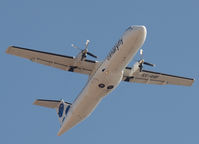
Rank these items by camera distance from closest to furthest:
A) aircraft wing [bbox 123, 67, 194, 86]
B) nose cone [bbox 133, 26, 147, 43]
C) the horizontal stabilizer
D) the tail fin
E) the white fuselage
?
nose cone [bbox 133, 26, 147, 43] < the white fuselage < aircraft wing [bbox 123, 67, 194, 86] < the horizontal stabilizer < the tail fin

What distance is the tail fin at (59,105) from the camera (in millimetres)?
35469

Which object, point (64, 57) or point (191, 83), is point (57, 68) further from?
point (191, 83)

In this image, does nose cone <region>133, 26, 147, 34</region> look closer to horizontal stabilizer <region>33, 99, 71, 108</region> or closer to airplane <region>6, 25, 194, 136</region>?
airplane <region>6, 25, 194, 136</region>

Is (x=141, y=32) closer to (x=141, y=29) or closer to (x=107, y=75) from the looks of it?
(x=141, y=29)

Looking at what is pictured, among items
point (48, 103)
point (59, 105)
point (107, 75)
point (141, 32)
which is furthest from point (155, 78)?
point (48, 103)

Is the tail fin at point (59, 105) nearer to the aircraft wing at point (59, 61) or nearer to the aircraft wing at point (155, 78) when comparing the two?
the aircraft wing at point (59, 61)

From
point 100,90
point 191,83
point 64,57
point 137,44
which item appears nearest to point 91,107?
point 100,90

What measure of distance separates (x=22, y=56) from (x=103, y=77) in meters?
6.20

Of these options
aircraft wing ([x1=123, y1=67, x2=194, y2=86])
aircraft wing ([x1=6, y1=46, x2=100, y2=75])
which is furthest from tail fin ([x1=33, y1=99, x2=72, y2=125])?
aircraft wing ([x1=123, y1=67, x2=194, y2=86])

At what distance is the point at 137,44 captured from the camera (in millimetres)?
28125

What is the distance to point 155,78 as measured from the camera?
3572cm

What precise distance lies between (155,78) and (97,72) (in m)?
6.89

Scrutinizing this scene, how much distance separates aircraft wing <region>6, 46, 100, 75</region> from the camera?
32125 millimetres

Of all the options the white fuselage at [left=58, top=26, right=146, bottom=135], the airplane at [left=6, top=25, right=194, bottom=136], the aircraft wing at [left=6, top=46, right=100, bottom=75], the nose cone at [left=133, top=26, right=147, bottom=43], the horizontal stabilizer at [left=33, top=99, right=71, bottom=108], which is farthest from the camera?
the horizontal stabilizer at [left=33, top=99, right=71, bottom=108]
